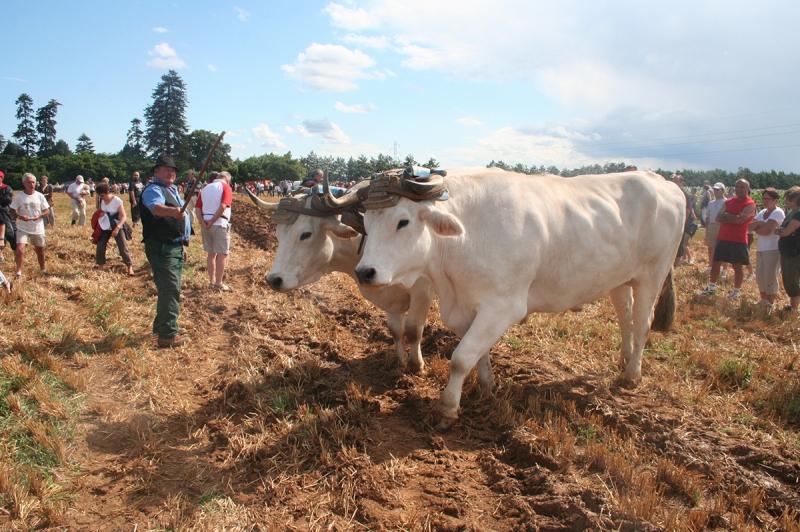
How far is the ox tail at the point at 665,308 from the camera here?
5.91 meters

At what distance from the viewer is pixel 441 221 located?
Result: 3.85 meters

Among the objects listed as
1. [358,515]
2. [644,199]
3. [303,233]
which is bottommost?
[358,515]

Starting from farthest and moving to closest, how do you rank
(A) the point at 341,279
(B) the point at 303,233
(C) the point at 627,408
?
(A) the point at 341,279
(B) the point at 303,233
(C) the point at 627,408

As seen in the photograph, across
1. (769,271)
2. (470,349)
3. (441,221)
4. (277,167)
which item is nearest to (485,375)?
(470,349)

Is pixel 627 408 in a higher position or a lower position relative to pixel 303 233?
lower

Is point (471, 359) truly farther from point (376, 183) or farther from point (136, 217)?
point (136, 217)

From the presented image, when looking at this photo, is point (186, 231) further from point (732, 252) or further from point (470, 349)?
point (732, 252)

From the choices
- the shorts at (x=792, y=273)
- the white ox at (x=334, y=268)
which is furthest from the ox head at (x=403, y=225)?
the shorts at (x=792, y=273)

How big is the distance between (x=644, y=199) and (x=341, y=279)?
5902 millimetres

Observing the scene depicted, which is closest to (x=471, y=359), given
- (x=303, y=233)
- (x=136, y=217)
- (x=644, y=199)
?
(x=303, y=233)

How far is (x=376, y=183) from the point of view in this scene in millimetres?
3963

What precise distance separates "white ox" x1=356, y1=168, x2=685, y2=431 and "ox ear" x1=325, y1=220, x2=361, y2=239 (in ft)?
2.85

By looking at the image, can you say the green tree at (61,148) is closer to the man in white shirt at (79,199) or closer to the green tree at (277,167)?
the green tree at (277,167)

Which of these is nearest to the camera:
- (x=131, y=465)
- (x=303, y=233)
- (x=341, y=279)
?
(x=131, y=465)
